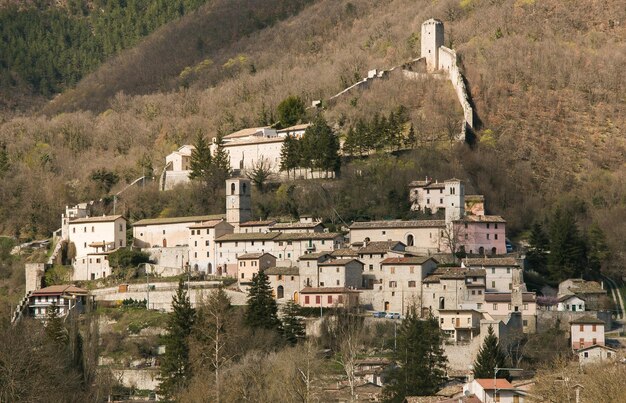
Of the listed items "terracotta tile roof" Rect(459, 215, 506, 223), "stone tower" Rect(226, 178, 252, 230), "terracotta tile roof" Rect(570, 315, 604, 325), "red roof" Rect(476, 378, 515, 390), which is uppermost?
"stone tower" Rect(226, 178, 252, 230)

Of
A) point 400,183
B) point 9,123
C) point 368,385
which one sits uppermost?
point 9,123

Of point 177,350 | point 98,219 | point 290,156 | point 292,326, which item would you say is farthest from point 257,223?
point 177,350

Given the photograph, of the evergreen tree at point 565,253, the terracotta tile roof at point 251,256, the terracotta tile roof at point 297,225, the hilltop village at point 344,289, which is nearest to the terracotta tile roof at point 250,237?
the hilltop village at point 344,289

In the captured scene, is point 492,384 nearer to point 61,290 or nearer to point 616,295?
point 616,295

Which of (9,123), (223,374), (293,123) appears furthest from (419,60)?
(223,374)

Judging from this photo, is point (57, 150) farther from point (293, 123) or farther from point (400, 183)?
point (400, 183)

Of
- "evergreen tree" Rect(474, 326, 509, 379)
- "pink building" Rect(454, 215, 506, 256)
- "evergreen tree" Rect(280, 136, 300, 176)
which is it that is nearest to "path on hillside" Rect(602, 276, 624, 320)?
"pink building" Rect(454, 215, 506, 256)

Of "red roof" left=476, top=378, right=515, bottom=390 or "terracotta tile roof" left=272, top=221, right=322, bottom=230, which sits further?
"terracotta tile roof" left=272, top=221, right=322, bottom=230

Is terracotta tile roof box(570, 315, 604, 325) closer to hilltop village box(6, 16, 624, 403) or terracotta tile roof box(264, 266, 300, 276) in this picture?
hilltop village box(6, 16, 624, 403)
